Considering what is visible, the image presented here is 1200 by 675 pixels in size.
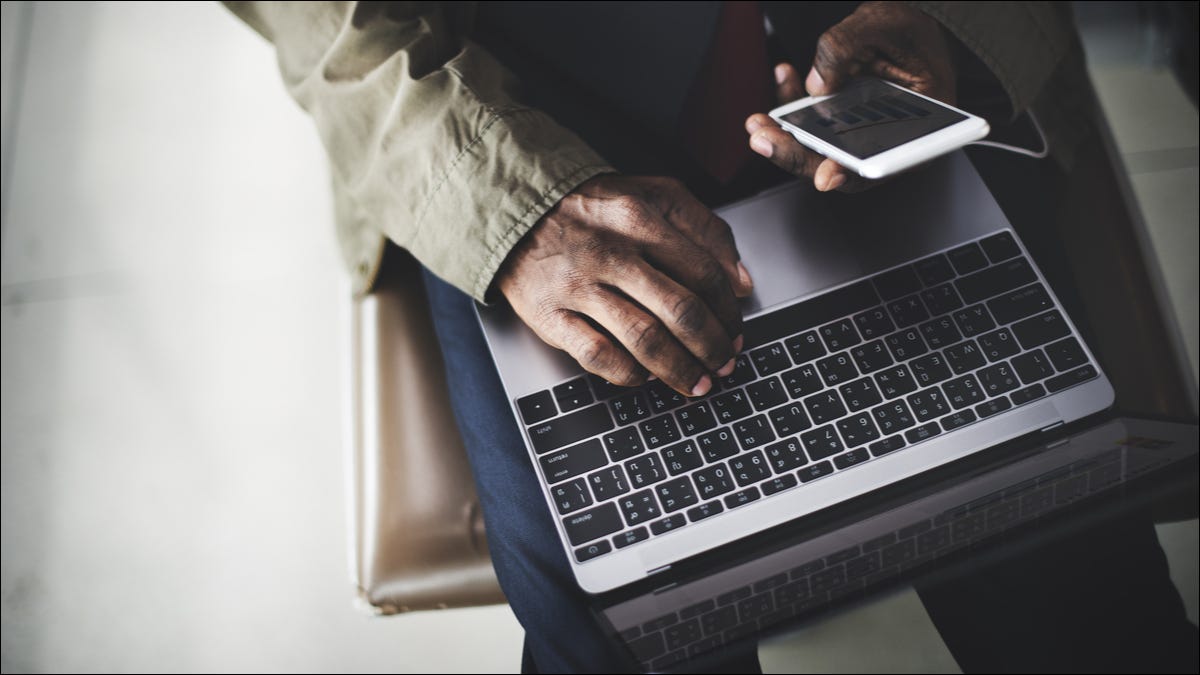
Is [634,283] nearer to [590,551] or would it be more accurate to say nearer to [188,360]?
[590,551]

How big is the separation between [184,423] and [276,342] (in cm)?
20

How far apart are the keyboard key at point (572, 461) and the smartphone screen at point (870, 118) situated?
317 mm

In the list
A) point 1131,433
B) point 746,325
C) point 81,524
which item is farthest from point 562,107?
point 81,524

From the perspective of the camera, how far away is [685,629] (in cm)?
54

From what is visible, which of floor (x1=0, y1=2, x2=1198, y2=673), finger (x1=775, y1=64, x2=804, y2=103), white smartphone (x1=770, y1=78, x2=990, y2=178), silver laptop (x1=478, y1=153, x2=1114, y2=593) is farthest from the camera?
floor (x1=0, y1=2, x2=1198, y2=673)

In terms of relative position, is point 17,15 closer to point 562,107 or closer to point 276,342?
point 276,342

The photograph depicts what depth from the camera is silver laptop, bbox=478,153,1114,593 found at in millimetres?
605

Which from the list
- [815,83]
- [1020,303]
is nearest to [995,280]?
[1020,303]

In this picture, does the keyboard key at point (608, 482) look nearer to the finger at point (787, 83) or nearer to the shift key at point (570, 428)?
the shift key at point (570, 428)

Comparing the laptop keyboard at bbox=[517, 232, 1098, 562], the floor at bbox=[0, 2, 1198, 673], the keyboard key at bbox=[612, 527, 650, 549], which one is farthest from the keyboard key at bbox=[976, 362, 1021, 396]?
the floor at bbox=[0, 2, 1198, 673]

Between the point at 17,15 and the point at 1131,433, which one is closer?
the point at 1131,433

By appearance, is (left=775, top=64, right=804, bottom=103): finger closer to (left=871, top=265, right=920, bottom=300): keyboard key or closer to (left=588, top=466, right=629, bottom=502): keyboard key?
(left=871, top=265, right=920, bottom=300): keyboard key

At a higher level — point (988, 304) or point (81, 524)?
point (988, 304)

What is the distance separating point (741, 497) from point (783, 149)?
11.9 inches
